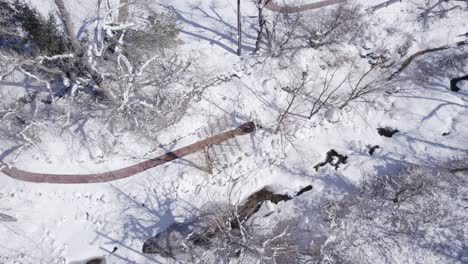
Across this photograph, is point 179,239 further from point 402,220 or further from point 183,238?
point 402,220

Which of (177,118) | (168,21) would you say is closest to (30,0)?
(168,21)

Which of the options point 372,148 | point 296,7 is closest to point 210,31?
point 296,7

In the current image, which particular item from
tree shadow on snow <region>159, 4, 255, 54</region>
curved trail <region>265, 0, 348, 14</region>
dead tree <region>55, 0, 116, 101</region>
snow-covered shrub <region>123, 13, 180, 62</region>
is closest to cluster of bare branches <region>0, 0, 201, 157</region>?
snow-covered shrub <region>123, 13, 180, 62</region>

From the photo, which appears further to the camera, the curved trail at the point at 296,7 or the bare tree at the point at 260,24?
the curved trail at the point at 296,7

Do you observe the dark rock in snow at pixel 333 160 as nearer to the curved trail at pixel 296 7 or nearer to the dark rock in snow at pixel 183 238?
the dark rock in snow at pixel 183 238

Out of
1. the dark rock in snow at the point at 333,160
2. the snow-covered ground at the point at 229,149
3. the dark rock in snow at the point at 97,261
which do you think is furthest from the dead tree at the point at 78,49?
the dark rock in snow at the point at 333,160

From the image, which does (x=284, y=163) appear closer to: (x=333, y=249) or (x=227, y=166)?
(x=227, y=166)
